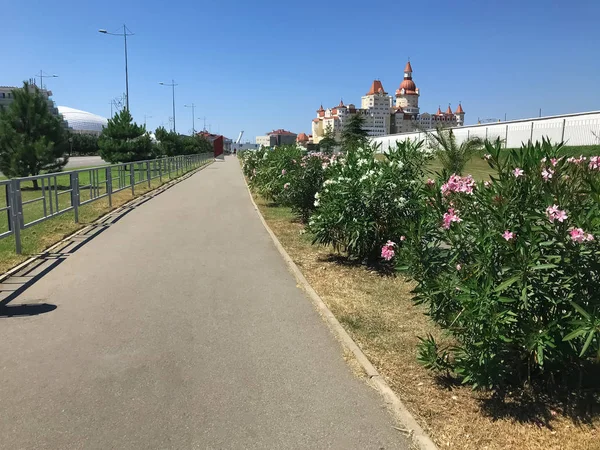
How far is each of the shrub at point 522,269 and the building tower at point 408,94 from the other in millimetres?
161415

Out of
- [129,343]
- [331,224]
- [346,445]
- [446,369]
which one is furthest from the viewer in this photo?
[331,224]

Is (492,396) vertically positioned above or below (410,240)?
below

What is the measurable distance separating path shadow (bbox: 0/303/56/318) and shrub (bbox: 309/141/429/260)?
3.84 meters

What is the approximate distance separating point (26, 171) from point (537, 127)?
31.2 metres

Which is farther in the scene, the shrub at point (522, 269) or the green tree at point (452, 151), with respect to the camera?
the green tree at point (452, 151)

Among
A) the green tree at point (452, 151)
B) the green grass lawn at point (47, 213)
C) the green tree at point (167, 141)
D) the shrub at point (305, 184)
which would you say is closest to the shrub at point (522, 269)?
the green grass lawn at point (47, 213)

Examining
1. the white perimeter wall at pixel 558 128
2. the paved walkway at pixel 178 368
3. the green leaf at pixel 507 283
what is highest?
the white perimeter wall at pixel 558 128

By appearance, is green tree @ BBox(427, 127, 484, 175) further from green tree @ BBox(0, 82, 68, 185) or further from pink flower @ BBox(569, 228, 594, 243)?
green tree @ BBox(0, 82, 68, 185)

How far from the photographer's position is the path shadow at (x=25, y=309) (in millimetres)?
5602

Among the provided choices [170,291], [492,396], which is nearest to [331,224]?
[170,291]

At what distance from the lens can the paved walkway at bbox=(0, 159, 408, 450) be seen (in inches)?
131

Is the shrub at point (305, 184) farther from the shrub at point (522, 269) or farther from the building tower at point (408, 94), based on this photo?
the building tower at point (408, 94)

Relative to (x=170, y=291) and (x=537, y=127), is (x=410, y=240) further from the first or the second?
(x=537, y=127)

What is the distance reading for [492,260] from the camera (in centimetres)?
337
